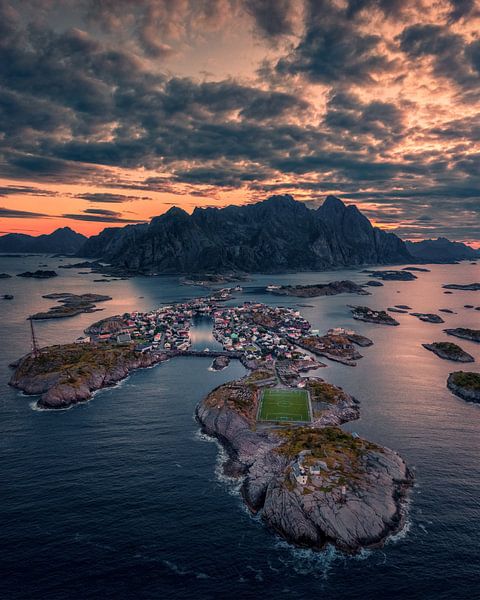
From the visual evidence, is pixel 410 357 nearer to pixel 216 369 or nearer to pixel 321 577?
pixel 216 369

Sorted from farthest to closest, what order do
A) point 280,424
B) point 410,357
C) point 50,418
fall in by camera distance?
point 410,357
point 50,418
point 280,424

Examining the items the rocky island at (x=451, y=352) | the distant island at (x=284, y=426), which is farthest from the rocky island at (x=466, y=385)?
the distant island at (x=284, y=426)

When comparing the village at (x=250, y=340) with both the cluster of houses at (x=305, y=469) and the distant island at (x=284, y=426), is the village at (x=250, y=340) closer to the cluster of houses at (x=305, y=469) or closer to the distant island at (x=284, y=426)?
the distant island at (x=284, y=426)

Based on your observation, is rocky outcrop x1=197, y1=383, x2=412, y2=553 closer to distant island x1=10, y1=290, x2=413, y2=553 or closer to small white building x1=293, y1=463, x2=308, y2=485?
distant island x1=10, y1=290, x2=413, y2=553

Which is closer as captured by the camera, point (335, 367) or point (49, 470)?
point (49, 470)

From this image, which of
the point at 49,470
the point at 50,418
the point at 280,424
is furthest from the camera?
the point at 50,418

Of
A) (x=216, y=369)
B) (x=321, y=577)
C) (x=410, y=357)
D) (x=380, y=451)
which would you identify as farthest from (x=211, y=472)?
(x=410, y=357)

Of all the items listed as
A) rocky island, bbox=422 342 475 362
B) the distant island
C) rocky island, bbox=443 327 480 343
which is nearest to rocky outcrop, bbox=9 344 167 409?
the distant island
